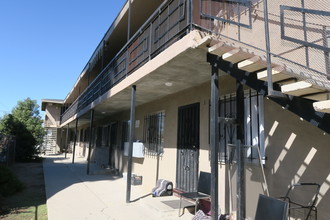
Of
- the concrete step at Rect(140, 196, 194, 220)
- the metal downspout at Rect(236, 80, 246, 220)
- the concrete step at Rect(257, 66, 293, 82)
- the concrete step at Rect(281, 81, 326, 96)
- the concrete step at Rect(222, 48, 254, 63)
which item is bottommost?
the concrete step at Rect(140, 196, 194, 220)

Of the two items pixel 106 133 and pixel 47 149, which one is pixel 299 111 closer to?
pixel 106 133

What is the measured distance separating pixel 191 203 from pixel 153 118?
370 centimetres

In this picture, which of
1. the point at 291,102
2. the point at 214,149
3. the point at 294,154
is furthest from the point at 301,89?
the point at 294,154

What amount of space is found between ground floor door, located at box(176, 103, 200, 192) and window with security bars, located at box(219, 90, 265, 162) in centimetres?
93

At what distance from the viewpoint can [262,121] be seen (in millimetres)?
4578

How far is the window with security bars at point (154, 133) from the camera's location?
8.13 meters

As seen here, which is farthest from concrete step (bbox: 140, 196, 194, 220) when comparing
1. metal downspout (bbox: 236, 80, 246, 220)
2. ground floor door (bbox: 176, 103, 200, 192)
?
metal downspout (bbox: 236, 80, 246, 220)

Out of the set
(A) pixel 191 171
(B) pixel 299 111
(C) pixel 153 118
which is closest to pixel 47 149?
(C) pixel 153 118

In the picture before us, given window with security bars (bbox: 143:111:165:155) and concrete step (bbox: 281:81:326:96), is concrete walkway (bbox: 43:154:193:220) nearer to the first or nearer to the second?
window with security bars (bbox: 143:111:165:155)

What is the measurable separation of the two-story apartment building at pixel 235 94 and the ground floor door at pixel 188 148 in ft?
0.08

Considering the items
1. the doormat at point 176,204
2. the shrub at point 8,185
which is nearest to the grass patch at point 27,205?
the shrub at point 8,185

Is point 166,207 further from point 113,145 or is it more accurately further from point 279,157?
point 113,145

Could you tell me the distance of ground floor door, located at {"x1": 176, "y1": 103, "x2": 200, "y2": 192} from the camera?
6.23 m

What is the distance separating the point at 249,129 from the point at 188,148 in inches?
80.4
